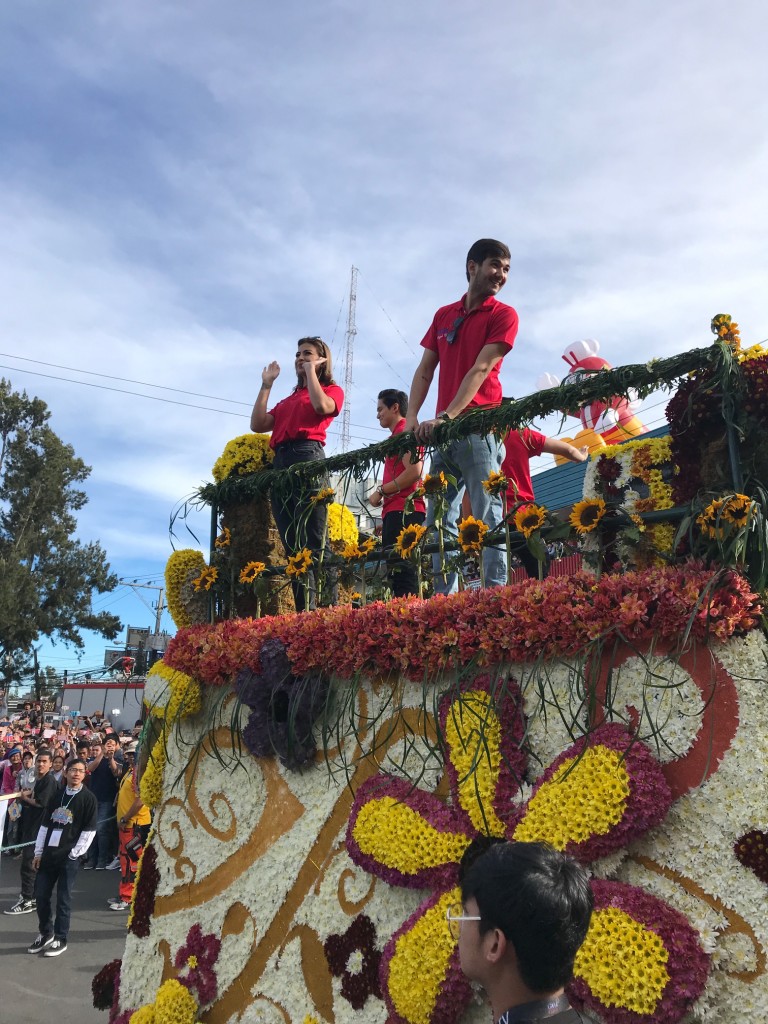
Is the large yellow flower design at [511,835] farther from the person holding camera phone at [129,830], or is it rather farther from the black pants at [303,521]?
the person holding camera phone at [129,830]

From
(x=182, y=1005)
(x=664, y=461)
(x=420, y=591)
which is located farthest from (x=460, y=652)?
(x=182, y=1005)

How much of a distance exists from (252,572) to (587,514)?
2099 mm

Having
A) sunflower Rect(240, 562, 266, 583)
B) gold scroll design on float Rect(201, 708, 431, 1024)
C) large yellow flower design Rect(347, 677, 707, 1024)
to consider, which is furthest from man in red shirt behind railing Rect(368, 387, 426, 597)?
large yellow flower design Rect(347, 677, 707, 1024)

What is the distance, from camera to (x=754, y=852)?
2.54 m

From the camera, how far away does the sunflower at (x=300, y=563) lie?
4219mm

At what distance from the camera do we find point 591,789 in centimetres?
282

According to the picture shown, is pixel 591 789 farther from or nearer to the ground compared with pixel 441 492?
nearer to the ground

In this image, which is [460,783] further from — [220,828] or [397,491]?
[397,491]

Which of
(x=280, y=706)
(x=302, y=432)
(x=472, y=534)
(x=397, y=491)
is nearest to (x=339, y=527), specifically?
(x=397, y=491)

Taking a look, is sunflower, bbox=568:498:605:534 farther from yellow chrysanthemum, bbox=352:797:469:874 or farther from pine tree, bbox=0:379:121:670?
pine tree, bbox=0:379:121:670

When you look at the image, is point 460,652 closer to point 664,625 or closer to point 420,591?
point 420,591

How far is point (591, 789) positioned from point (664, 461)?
2282 mm

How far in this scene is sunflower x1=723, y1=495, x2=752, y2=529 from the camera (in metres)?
2.75

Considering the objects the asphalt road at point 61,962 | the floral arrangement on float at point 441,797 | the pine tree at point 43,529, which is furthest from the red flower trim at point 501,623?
the pine tree at point 43,529
